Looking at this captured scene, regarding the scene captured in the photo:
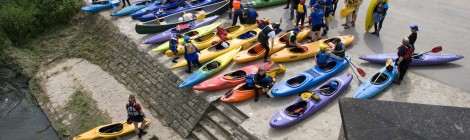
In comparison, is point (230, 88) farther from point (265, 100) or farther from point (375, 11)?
point (375, 11)

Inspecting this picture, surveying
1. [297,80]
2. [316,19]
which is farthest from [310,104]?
[316,19]

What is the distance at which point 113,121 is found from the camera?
10734 millimetres

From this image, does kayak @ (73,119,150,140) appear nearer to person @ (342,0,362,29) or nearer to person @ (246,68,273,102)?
person @ (246,68,273,102)

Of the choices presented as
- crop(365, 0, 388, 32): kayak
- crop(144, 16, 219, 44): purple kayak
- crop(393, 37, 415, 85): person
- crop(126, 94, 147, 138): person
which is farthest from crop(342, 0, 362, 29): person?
crop(126, 94, 147, 138): person

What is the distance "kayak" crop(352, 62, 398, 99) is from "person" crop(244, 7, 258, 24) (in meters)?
4.44

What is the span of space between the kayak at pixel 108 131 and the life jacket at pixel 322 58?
16.1 feet

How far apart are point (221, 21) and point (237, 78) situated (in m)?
4.17

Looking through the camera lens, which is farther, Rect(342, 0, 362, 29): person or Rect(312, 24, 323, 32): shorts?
Rect(342, 0, 362, 29): person

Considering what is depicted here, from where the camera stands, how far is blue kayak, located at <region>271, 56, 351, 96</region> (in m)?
9.38

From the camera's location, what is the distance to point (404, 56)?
9070 mm

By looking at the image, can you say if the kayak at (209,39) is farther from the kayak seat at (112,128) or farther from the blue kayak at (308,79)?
the blue kayak at (308,79)

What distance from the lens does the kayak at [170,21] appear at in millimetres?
13055

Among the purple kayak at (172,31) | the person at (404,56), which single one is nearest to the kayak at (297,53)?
the person at (404,56)

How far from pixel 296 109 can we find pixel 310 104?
1.06 feet
